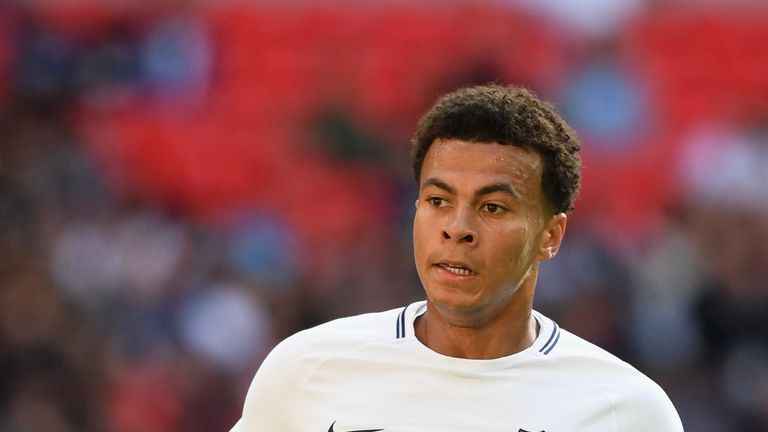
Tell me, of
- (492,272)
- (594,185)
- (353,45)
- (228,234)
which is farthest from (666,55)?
(492,272)

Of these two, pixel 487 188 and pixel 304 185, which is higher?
pixel 487 188

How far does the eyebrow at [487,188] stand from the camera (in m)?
3.56

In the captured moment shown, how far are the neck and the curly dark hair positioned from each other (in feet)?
1.02

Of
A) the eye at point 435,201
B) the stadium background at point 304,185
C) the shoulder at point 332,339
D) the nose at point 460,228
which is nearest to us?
the nose at point 460,228

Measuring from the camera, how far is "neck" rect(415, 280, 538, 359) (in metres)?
3.74

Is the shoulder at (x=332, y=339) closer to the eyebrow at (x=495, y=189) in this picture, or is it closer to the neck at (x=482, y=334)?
the neck at (x=482, y=334)

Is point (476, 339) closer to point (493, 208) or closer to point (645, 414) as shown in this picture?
point (493, 208)

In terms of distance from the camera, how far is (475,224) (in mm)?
3547

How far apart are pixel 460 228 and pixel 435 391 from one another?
18.1 inches

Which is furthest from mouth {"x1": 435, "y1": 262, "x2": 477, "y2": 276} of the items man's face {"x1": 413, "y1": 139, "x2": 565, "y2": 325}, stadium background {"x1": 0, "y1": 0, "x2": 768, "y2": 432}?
stadium background {"x1": 0, "y1": 0, "x2": 768, "y2": 432}

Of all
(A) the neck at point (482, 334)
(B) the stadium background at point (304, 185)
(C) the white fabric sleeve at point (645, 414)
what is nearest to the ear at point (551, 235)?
(A) the neck at point (482, 334)

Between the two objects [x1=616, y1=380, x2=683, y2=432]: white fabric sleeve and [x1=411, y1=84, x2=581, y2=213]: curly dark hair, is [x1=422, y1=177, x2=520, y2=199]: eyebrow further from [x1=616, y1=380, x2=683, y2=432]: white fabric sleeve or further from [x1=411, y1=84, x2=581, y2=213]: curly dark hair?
[x1=616, y1=380, x2=683, y2=432]: white fabric sleeve

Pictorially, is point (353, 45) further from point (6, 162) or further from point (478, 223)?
point (478, 223)

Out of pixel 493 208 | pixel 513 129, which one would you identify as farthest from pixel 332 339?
pixel 513 129
